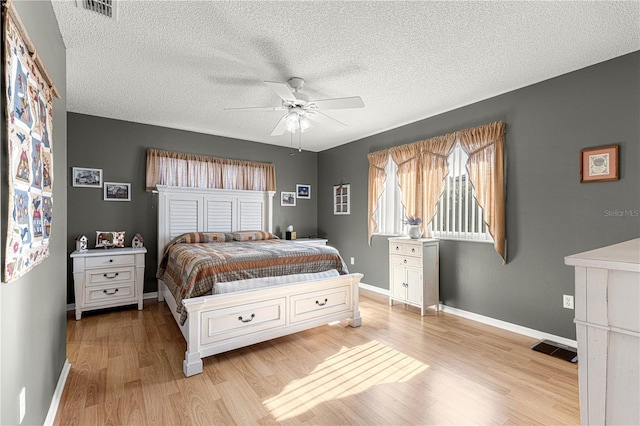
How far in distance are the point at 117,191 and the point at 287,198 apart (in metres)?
2.70

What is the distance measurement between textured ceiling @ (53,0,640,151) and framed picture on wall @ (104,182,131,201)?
Answer: 1.06 metres

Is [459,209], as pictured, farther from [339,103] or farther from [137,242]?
[137,242]

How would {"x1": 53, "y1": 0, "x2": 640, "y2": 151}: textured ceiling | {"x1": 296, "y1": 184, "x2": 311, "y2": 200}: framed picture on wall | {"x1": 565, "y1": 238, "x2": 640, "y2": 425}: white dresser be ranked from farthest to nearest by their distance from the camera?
{"x1": 296, "y1": 184, "x2": 311, "y2": 200}: framed picture on wall
{"x1": 53, "y1": 0, "x2": 640, "y2": 151}: textured ceiling
{"x1": 565, "y1": 238, "x2": 640, "y2": 425}: white dresser

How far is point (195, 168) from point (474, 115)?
3.97 m

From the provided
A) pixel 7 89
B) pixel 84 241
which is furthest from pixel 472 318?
pixel 84 241

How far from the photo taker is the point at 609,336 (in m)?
0.77

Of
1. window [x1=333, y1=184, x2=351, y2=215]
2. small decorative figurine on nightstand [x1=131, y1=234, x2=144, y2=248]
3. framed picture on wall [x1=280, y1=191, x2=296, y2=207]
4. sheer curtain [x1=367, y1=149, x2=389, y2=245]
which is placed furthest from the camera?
framed picture on wall [x1=280, y1=191, x2=296, y2=207]

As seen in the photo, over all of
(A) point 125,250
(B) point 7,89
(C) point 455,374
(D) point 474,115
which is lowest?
(C) point 455,374

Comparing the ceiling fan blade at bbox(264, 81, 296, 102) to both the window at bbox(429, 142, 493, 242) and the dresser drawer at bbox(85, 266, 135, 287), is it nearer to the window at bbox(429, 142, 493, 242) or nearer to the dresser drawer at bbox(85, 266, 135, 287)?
the window at bbox(429, 142, 493, 242)

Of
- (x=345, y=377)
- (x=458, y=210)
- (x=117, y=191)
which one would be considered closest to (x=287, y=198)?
(x=117, y=191)

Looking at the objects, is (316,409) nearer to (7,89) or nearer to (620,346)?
(620,346)

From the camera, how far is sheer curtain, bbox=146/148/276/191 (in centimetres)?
444

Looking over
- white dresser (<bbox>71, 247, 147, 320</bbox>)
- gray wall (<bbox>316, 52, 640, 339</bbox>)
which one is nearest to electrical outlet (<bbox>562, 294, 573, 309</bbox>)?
gray wall (<bbox>316, 52, 640, 339</bbox>)

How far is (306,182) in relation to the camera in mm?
6082
